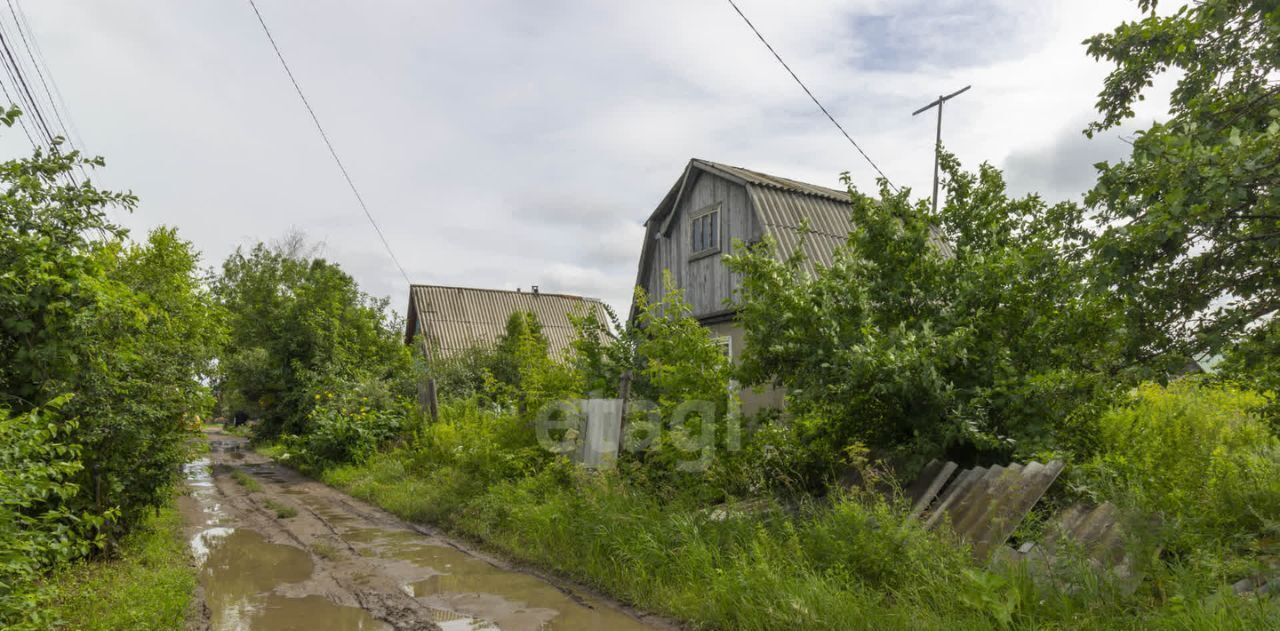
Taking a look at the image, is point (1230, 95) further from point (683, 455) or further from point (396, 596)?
point (396, 596)

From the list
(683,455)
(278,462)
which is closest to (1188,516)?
(683,455)

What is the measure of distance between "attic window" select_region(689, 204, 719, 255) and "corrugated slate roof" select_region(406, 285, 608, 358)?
39.7 feet

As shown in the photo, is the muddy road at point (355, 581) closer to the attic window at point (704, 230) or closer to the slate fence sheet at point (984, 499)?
the slate fence sheet at point (984, 499)

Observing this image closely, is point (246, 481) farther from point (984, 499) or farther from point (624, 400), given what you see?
point (984, 499)

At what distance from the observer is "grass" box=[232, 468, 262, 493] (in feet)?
45.0

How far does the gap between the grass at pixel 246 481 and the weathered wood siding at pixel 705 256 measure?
28.7 ft

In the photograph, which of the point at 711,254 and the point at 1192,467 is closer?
the point at 1192,467

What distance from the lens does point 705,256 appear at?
15539 millimetres

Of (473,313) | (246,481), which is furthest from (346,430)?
(473,313)

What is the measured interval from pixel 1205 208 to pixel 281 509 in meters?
11.5

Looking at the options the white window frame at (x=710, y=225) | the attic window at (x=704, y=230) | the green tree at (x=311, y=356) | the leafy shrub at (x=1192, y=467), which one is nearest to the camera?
the leafy shrub at (x=1192, y=467)

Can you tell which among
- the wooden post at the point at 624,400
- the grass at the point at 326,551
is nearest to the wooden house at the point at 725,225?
the wooden post at the point at 624,400

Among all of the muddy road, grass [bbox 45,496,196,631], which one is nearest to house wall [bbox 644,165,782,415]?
the muddy road

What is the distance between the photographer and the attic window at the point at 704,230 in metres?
15.5
